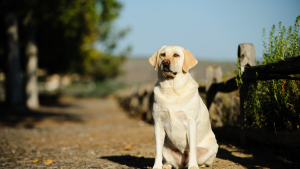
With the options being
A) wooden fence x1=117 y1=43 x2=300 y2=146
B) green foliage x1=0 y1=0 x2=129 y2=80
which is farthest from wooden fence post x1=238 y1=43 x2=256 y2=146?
green foliage x1=0 y1=0 x2=129 y2=80

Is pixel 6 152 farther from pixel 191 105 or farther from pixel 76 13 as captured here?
Answer: pixel 76 13

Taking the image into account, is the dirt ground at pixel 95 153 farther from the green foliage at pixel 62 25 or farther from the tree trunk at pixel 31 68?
the tree trunk at pixel 31 68

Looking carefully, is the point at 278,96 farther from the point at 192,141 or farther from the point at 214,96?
the point at 214,96

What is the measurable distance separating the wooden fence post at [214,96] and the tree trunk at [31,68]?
12958 millimetres

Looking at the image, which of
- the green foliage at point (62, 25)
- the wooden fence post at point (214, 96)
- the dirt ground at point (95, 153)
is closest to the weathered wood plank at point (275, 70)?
the dirt ground at point (95, 153)

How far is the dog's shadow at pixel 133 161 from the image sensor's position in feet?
13.3

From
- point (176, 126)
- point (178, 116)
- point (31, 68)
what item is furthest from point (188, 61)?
point (31, 68)

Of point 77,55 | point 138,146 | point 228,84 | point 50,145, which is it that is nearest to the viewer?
point 228,84

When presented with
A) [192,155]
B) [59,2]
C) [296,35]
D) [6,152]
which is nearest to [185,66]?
[192,155]

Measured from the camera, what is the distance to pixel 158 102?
10.8ft

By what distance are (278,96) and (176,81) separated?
1528mm

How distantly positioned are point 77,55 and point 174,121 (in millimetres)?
18402

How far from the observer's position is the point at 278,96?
380cm

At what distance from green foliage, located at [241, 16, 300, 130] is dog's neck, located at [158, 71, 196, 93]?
1328 millimetres
